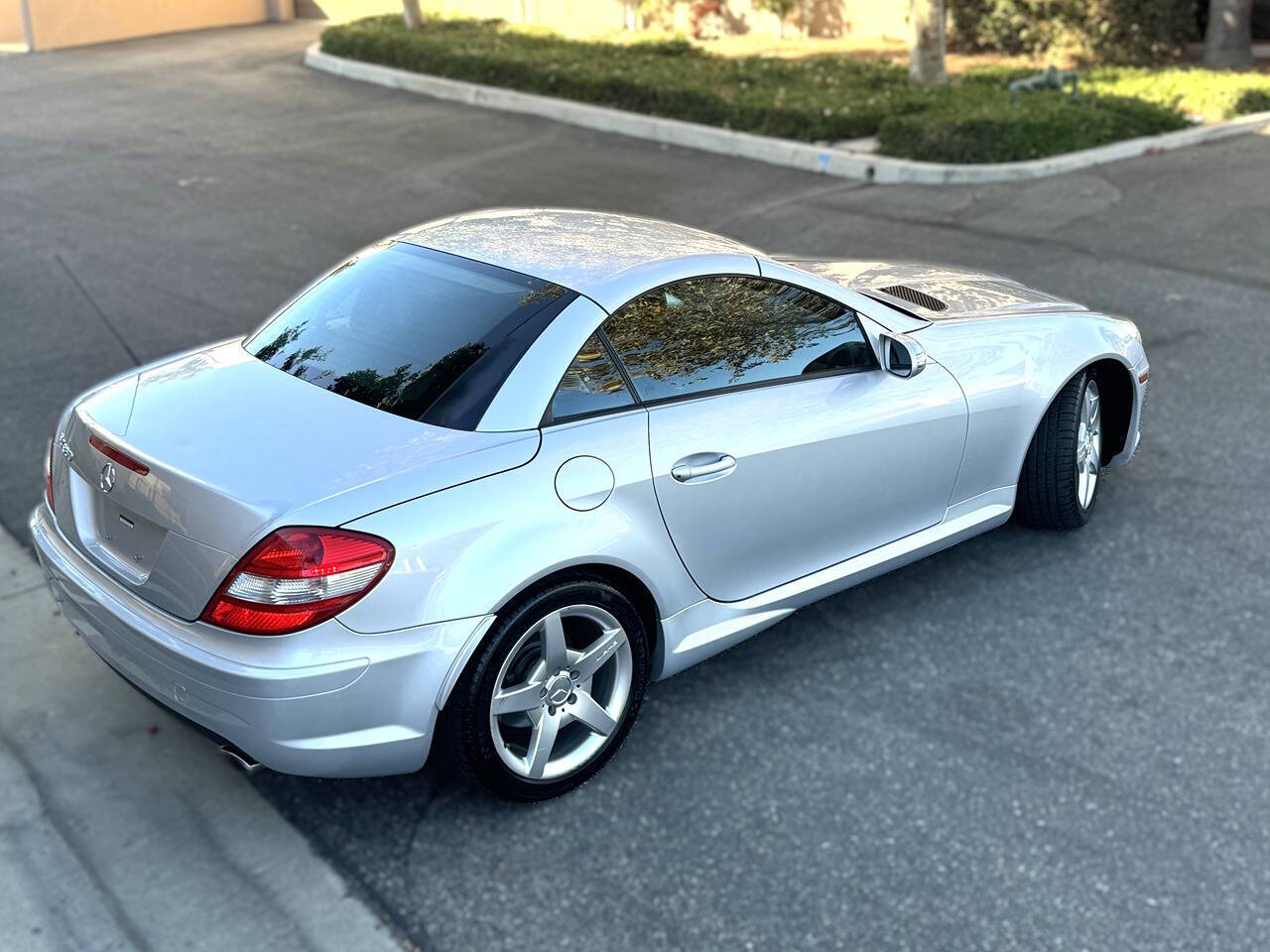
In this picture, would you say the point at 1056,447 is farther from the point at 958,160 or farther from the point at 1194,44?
the point at 1194,44

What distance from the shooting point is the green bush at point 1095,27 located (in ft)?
55.1

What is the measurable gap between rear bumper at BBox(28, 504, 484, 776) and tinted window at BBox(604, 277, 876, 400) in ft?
3.59

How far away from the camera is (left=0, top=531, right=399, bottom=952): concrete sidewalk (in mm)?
3545

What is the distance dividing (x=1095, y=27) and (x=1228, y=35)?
61.7 inches

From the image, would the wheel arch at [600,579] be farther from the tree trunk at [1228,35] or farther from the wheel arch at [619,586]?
the tree trunk at [1228,35]

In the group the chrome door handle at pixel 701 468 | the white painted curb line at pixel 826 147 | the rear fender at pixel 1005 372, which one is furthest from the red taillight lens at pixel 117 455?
the white painted curb line at pixel 826 147

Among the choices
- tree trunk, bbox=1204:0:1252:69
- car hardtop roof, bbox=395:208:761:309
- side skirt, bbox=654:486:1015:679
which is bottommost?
side skirt, bbox=654:486:1015:679

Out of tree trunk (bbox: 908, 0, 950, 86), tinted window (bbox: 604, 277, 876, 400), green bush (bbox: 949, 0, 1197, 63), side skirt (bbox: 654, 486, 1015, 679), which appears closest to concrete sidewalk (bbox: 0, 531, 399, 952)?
side skirt (bbox: 654, 486, 1015, 679)

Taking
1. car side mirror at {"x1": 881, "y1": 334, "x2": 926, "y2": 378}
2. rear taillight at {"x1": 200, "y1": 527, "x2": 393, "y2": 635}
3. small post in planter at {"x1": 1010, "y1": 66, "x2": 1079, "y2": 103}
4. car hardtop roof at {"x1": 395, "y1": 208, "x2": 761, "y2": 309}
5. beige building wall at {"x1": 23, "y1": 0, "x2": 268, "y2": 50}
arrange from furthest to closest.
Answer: beige building wall at {"x1": 23, "y1": 0, "x2": 268, "y2": 50}, small post in planter at {"x1": 1010, "y1": 66, "x2": 1079, "y2": 103}, car side mirror at {"x1": 881, "y1": 334, "x2": 926, "y2": 378}, car hardtop roof at {"x1": 395, "y1": 208, "x2": 761, "y2": 309}, rear taillight at {"x1": 200, "y1": 527, "x2": 393, "y2": 635}

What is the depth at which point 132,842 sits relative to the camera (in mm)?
3875

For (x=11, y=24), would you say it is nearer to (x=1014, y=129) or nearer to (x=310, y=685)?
(x=1014, y=129)

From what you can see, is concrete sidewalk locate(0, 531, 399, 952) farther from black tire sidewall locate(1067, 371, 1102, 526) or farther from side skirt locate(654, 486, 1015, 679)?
black tire sidewall locate(1067, 371, 1102, 526)

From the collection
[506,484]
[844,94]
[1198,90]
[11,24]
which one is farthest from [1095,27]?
[11,24]

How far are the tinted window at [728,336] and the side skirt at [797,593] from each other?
0.70m
